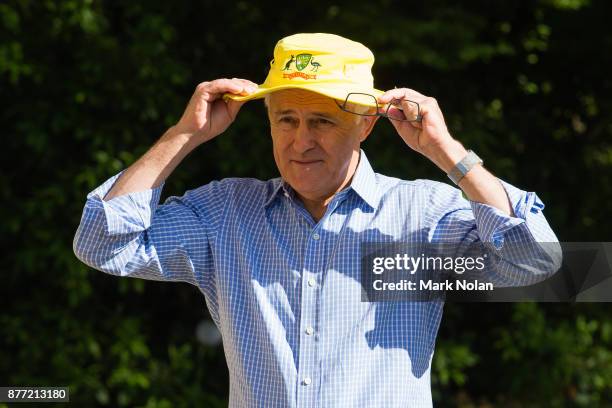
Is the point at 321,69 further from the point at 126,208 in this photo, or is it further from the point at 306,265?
the point at 126,208

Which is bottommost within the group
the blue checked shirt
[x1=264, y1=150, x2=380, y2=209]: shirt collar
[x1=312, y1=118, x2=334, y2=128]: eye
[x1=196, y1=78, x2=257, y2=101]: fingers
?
the blue checked shirt

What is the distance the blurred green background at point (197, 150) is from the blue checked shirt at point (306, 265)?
2.21 meters

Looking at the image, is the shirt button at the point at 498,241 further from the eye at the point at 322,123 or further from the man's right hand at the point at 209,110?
the man's right hand at the point at 209,110

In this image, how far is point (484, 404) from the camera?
5.45m

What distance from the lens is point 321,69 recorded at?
245 cm

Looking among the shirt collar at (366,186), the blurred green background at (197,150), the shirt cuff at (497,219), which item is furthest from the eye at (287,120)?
the blurred green background at (197,150)

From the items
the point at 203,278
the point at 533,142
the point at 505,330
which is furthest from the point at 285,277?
the point at 533,142

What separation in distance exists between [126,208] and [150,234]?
114 millimetres

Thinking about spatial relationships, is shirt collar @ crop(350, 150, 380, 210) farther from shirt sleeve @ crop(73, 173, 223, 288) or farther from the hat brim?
shirt sleeve @ crop(73, 173, 223, 288)

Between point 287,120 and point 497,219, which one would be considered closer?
point 497,219

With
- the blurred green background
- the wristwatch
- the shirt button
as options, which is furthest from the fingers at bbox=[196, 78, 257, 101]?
the blurred green background

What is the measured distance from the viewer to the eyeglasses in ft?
7.93

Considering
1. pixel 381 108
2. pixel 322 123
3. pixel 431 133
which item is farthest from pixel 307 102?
pixel 431 133

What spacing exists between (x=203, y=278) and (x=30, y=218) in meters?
2.45
